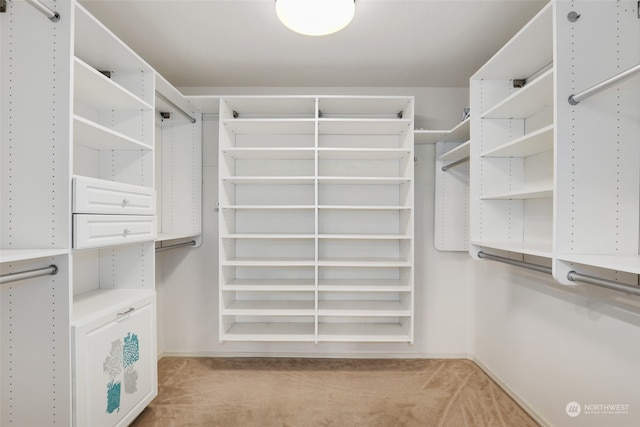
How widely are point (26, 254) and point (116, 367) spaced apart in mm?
817

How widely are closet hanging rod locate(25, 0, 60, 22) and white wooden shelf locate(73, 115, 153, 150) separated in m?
0.41

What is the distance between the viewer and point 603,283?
3.79 ft

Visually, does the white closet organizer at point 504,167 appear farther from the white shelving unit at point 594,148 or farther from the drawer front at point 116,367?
the drawer front at point 116,367

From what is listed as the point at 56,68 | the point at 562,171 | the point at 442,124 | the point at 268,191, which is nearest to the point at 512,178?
the point at 562,171

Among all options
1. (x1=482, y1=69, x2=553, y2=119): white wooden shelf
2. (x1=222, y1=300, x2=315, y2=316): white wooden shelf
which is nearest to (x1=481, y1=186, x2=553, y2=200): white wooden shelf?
(x1=482, y1=69, x2=553, y2=119): white wooden shelf

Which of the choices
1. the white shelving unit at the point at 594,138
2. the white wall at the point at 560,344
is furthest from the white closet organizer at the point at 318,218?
the white shelving unit at the point at 594,138

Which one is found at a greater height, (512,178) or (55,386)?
(512,178)

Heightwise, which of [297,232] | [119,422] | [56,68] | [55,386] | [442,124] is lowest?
[119,422]

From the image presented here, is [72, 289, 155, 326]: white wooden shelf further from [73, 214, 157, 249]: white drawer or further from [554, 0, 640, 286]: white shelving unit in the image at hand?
[554, 0, 640, 286]: white shelving unit

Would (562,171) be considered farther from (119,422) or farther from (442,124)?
(119,422)

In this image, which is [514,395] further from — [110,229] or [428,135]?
[110,229]

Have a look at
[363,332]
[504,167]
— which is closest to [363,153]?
[504,167]

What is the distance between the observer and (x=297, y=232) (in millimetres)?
2789

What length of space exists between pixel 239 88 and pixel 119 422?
101 inches
